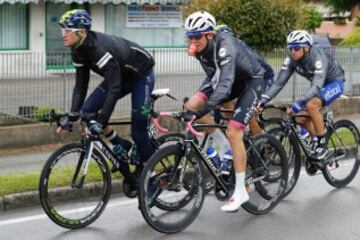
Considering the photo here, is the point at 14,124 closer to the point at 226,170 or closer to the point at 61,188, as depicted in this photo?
the point at 61,188

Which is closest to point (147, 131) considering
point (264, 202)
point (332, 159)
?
point (264, 202)

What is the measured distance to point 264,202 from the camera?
727cm

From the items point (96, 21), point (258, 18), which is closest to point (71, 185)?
point (258, 18)

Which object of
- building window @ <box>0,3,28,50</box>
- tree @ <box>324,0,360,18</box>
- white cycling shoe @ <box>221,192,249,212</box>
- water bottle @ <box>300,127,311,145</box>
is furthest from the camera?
tree @ <box>324,0,360,18</box>

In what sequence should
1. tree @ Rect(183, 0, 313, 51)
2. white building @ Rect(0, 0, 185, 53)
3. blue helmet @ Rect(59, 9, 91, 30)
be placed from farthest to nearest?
white building @ Rect(0, 0, 185, 53), tree @ Rect(183, 0, 313, 51), blue helmet @ Rect(59, 9, 91, 30)

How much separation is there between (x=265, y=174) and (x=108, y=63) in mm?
2013

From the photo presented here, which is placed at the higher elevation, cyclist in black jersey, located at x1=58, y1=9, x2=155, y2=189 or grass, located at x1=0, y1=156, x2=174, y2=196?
cyclist in black jersey, located at x1=58, y1=9, x2=155, y2=189

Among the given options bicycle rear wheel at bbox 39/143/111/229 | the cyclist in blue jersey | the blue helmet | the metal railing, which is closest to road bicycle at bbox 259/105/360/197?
the cyclist in blue jersey

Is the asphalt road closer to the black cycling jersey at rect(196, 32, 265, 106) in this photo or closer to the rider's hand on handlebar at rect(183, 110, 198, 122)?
the rider's hand on handlebar at rect(183, 110, 198, 122)

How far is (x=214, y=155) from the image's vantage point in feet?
23.1

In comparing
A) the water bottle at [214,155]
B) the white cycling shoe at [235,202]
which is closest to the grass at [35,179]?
the water bottle at [214,155]

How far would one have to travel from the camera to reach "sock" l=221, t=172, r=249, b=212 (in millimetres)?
6707

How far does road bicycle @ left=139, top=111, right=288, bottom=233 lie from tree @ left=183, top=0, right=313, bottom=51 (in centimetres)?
633

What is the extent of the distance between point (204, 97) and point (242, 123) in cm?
57
